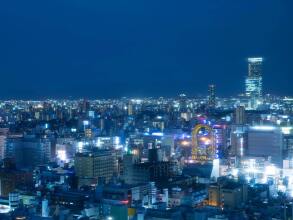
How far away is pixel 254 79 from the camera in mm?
38875

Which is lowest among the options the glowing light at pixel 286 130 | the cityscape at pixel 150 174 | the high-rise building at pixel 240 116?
the cityscape at pixel 150 174

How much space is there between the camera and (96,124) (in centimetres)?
2494

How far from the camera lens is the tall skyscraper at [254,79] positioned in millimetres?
38062

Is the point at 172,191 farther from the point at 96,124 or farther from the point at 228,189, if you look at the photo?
the point at 96,124

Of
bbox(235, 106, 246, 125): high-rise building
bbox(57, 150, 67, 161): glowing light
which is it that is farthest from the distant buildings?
bbox(57, 150, 67, 161): glowing light

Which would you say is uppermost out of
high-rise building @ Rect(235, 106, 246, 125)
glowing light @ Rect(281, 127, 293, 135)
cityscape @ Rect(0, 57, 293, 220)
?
high-rise building @ Rect(235, 106, 246, 125)

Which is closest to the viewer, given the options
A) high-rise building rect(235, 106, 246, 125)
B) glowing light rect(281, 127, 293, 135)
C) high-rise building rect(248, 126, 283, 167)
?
high-rise building rect(248, 126, 283, 167)

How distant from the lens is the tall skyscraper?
38.1 meters

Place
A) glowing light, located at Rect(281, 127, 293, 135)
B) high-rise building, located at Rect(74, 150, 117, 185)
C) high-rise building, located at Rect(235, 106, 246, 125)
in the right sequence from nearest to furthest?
high-rise building, located at Rect(74, 150, 117, 185)
glowing light, located at Rect(281, 127, 293, 135)
high-rise building, located at Rect(235, 106, 246, 125)

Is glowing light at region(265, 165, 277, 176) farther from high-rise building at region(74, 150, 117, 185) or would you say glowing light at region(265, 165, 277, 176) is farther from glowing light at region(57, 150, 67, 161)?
glowing light at region(57, 150, 67, 161)

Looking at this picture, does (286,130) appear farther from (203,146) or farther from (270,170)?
(270,170)

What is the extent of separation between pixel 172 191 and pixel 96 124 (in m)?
14.0

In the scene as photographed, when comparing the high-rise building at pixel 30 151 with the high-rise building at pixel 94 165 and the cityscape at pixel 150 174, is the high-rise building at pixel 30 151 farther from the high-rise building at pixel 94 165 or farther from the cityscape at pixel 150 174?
the high-rise building at pixel 94 165

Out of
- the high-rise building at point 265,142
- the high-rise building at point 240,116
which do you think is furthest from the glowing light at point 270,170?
the high-rise building at point 240,116
